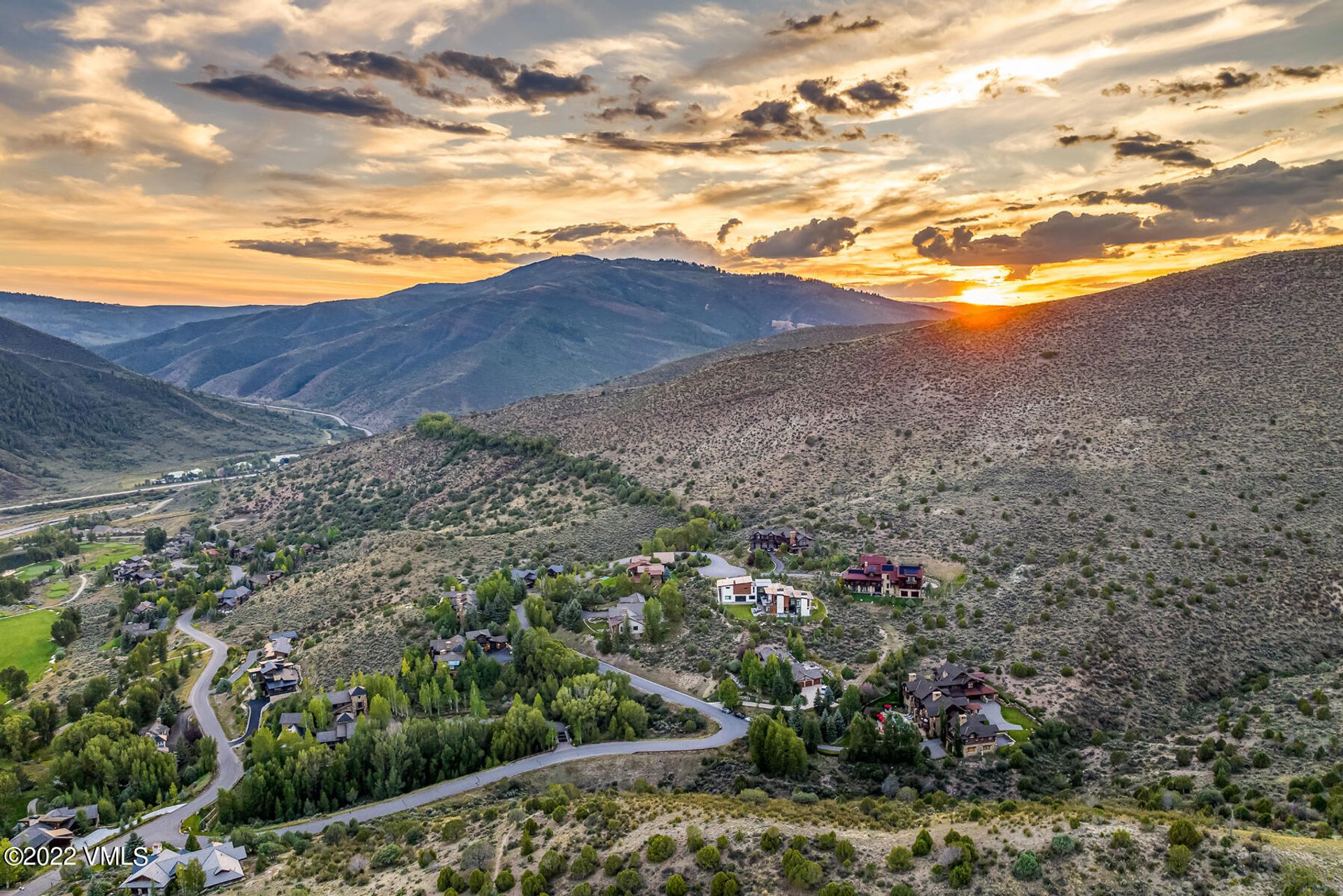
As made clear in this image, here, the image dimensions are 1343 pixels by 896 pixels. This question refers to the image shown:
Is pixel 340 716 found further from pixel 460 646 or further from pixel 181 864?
pixel 181 864

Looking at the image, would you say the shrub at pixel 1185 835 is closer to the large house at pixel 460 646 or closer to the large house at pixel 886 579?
the large house at pixel 886 579

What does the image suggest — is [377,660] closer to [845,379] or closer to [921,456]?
[921,456]

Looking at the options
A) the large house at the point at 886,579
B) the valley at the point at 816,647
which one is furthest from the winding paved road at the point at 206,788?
the large house at the point at 886,579

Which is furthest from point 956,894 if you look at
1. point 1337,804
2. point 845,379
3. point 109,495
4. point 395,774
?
point 109,495

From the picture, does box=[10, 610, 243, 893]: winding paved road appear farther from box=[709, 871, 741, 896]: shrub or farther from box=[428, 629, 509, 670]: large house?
box=[709, 871, 741, 896]: shrub

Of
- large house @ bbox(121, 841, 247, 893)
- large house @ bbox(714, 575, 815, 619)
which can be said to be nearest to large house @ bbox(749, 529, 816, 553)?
large house @ bbox(714, 575, 815, 619)

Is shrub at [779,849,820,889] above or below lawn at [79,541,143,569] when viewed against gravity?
above
